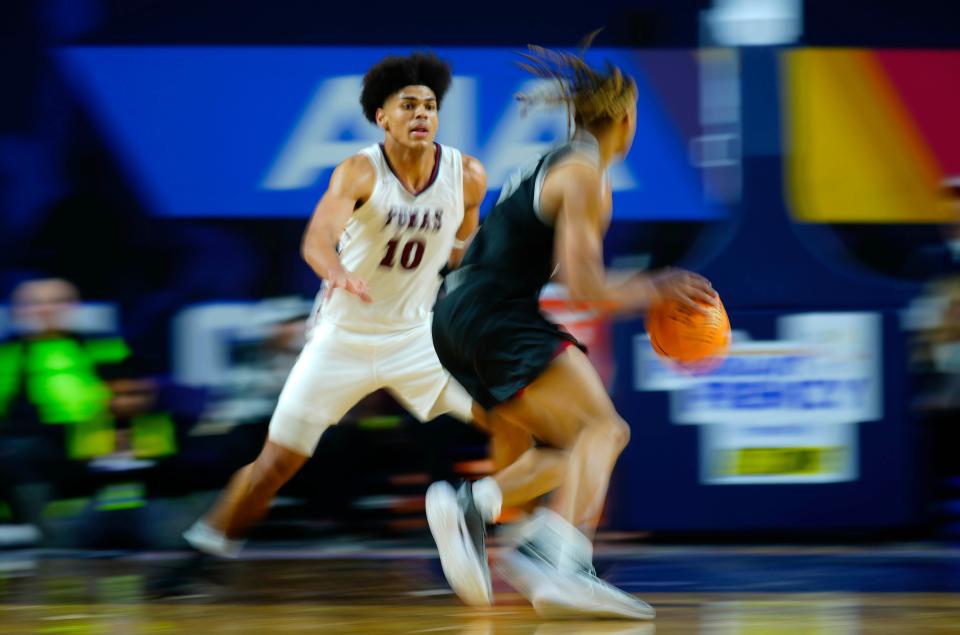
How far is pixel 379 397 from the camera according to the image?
771 centimetres

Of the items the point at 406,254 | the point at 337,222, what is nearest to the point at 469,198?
the point at 406,254

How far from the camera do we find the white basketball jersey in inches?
225

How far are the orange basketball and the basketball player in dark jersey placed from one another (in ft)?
0.24

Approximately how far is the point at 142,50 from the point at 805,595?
4.42 metres

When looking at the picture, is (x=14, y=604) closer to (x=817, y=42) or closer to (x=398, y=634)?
(x=398, y=634)

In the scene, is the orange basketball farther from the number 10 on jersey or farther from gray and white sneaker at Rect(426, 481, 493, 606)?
the number 10 on jersey

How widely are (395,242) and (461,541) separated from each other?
4.16 feet

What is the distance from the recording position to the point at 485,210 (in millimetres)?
7871

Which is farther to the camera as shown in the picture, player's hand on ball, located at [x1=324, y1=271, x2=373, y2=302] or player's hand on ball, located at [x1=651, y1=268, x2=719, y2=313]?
player's hand on ball, located at [x1=324, y1=271, x2=373, y2=302]

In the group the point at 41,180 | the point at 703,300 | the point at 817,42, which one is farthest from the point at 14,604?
the point at 817,42

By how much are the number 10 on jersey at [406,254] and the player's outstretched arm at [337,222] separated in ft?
0.43

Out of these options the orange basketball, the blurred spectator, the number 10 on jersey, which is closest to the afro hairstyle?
the number 10 on jersey

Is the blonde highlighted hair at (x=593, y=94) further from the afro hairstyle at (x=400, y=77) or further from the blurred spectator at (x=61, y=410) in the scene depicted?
the blurred spectator at (x=61, y=410)

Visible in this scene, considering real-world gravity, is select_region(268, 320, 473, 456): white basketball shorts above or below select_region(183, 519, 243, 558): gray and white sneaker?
above
